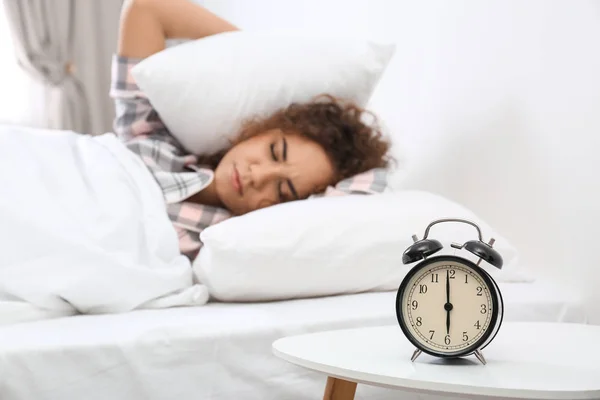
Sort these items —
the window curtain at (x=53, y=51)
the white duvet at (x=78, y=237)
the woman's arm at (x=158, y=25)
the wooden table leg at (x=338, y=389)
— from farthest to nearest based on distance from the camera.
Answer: the window curtain at (x=53, y=51), the woman's arm at (x=158, y=25), the white duvet at (x=78, y=237), the wooden table leg at (x=338, y=389)

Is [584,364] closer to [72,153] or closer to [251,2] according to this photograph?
[72,153]

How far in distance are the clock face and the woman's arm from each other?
3.89 ft

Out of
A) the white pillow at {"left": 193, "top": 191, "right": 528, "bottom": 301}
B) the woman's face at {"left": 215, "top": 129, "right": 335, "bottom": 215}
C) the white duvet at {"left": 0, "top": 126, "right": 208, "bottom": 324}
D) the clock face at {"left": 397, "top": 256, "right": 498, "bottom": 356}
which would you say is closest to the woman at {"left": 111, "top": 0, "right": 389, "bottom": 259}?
the woman's face at {"left": 215, "top": 129, "right": 335, "bottom": 215}

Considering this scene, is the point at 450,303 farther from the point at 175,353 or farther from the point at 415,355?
the point at 175,353

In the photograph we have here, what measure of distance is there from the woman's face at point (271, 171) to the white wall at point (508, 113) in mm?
316

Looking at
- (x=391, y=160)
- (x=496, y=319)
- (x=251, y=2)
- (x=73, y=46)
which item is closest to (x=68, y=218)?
(x=496, y=319)

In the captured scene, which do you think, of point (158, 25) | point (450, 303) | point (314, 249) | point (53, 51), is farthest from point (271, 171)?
point (53, 51)

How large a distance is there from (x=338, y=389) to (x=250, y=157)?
69cm

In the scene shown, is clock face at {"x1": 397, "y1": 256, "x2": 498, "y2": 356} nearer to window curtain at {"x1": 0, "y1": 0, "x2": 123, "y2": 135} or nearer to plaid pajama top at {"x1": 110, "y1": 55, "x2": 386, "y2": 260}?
plaid pajama top at {"x1": 110, "y1": 55, "x2": 386, "y2": 260}

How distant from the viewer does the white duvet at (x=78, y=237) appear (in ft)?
3.33

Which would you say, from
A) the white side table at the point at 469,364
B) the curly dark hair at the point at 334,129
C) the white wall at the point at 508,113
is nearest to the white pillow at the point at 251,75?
the curly dark hair at the point at 334,129

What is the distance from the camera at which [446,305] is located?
0.72 meters

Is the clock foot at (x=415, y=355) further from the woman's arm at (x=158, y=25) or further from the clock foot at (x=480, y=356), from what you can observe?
the woman's arm at (x=158, y=25)

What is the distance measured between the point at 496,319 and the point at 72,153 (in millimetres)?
919
